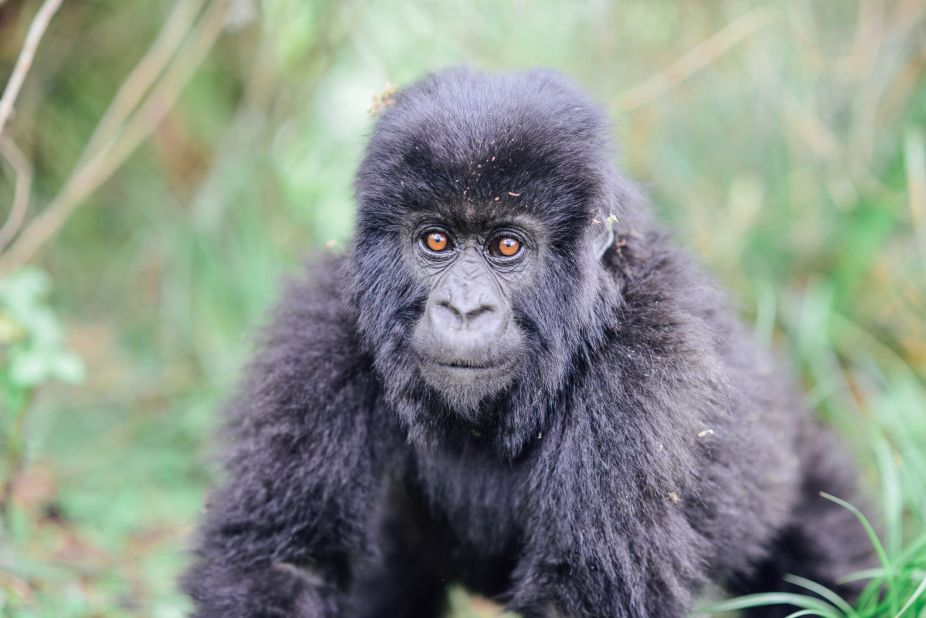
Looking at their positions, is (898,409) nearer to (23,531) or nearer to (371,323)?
(371,323)

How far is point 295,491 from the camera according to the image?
306 centimetres

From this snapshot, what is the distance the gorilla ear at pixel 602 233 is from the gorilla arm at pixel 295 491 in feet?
2.94

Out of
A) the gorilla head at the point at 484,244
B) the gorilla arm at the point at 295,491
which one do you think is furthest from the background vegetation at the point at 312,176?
the gorilla head at the point at 484,244

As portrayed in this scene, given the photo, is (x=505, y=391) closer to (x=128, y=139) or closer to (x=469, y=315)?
(x=469, y=315)

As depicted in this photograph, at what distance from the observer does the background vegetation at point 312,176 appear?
16.7ft

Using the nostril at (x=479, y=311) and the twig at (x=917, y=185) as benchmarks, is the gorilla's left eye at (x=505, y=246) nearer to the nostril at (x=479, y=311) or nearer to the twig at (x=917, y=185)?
the nostril at (x=479, y=311)

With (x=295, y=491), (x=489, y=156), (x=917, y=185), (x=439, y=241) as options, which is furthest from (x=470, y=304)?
(x=917, y=185)

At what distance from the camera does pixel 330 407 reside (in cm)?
314

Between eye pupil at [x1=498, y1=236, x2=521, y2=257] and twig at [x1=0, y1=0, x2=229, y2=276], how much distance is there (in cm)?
254

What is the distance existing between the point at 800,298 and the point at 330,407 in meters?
3.43

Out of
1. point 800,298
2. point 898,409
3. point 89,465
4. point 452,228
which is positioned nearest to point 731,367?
point 452,228

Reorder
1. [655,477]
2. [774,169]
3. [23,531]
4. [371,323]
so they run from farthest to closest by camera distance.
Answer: [774,169], [23,531], [371,323], [655,477]

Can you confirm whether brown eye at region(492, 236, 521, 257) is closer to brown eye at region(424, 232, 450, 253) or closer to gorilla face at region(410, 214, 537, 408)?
gorilla face at region(410, 214, 537, 408)

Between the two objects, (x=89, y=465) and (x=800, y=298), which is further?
(x=800, y=298)
